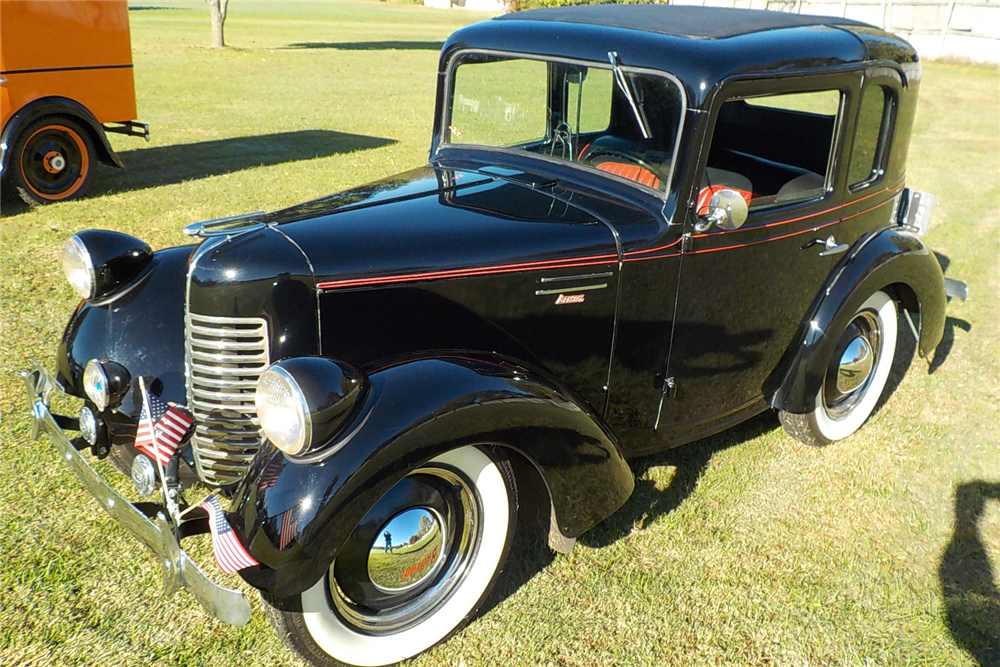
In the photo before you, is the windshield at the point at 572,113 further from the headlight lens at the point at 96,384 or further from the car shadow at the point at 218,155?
the car shadow at the point at 218,155

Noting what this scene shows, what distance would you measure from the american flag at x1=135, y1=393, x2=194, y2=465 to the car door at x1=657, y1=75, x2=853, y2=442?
1798 mm

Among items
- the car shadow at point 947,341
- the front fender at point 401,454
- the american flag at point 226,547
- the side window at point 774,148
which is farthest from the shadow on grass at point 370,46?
the american flag at point 226,547

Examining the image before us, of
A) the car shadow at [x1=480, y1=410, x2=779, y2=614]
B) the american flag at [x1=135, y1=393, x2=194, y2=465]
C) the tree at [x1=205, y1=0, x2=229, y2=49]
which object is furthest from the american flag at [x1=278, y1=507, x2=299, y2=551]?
the tree at [x1=205, y1=0, x2=229, y2=49]

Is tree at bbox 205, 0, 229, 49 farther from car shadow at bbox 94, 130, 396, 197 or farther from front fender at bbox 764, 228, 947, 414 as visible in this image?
front fender at bbox 764, 228, 947, 414

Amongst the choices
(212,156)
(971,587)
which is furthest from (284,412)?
(212,156)

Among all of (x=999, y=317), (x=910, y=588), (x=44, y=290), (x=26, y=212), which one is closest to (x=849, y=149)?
(x=910, y=588)

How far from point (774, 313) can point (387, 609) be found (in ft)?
6.56

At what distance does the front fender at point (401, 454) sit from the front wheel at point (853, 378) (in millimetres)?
1663

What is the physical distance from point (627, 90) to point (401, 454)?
1.58m

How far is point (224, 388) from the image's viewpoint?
2.52m

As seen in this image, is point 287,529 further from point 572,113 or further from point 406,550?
point 572,113

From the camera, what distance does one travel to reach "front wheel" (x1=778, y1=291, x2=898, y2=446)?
3.82m

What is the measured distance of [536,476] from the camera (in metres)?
2.72

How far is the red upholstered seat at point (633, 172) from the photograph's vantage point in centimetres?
295
